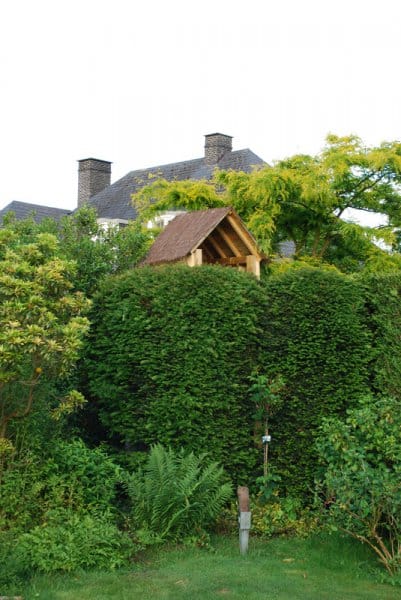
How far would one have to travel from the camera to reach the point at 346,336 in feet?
31.2

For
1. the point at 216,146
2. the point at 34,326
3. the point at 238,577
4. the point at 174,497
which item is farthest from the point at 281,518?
the point at 216,146

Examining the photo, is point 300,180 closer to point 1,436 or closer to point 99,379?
point 99,379

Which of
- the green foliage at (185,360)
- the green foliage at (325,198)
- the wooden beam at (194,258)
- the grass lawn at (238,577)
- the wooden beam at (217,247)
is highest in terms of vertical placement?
the green foliage at (325,198)

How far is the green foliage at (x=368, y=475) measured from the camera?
23.7 feet

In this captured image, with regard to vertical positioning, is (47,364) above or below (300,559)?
above

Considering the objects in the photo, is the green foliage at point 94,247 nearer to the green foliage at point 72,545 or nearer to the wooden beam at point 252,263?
the wooden beam at point 252,263

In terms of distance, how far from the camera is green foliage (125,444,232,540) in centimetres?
802

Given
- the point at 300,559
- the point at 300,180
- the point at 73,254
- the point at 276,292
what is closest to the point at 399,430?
the point at 300,559

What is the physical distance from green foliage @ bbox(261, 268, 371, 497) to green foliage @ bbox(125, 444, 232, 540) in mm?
1323

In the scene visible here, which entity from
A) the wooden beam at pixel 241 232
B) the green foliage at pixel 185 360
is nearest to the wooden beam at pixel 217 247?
the wooden beam at pixel 241 232

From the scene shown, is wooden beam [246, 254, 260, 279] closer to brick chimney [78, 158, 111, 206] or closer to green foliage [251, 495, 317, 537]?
green foliage [251, 495, 317, 537]

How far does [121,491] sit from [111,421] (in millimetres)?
815

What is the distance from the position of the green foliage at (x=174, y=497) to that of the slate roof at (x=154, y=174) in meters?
20.7

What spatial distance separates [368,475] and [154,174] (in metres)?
21.7
